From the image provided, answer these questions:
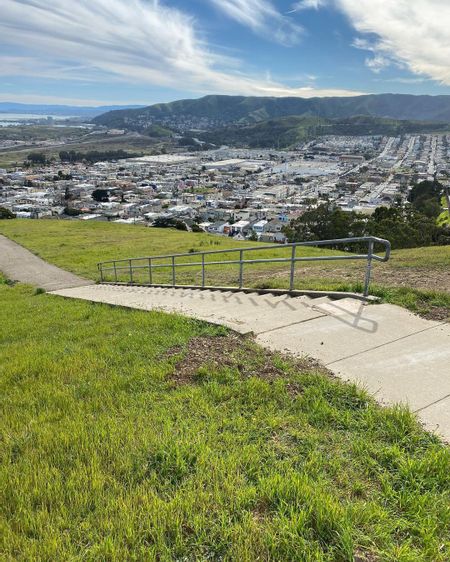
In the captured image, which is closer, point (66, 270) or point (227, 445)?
point (227, 445)

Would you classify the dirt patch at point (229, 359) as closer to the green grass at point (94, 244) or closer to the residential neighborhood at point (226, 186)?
the green grass at point (94, 244)

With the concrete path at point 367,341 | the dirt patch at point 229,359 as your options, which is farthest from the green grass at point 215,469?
the concrete path at point 367,341

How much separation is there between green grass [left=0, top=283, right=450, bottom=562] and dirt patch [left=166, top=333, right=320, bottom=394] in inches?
1.6

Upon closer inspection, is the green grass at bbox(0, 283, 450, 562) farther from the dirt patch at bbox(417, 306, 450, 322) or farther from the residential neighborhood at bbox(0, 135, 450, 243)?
the residential neighborhood at bbox(0, 135, 450, 243)

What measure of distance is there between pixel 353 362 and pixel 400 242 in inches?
1001

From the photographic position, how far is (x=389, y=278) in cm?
870

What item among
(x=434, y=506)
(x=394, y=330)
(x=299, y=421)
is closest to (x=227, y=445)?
(x=299, y=421)

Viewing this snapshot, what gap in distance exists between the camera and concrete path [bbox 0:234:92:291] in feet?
51.7

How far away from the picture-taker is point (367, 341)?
4.46 metres

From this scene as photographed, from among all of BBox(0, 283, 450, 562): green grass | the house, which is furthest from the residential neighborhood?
BBox(0, 283, 450, 562): green grass

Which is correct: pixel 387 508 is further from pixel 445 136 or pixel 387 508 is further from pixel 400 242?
pixel 445 136

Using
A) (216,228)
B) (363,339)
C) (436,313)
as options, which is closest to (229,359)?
(363,339)

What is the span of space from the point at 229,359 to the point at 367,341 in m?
1.60

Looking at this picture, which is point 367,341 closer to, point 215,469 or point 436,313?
point 436,313
